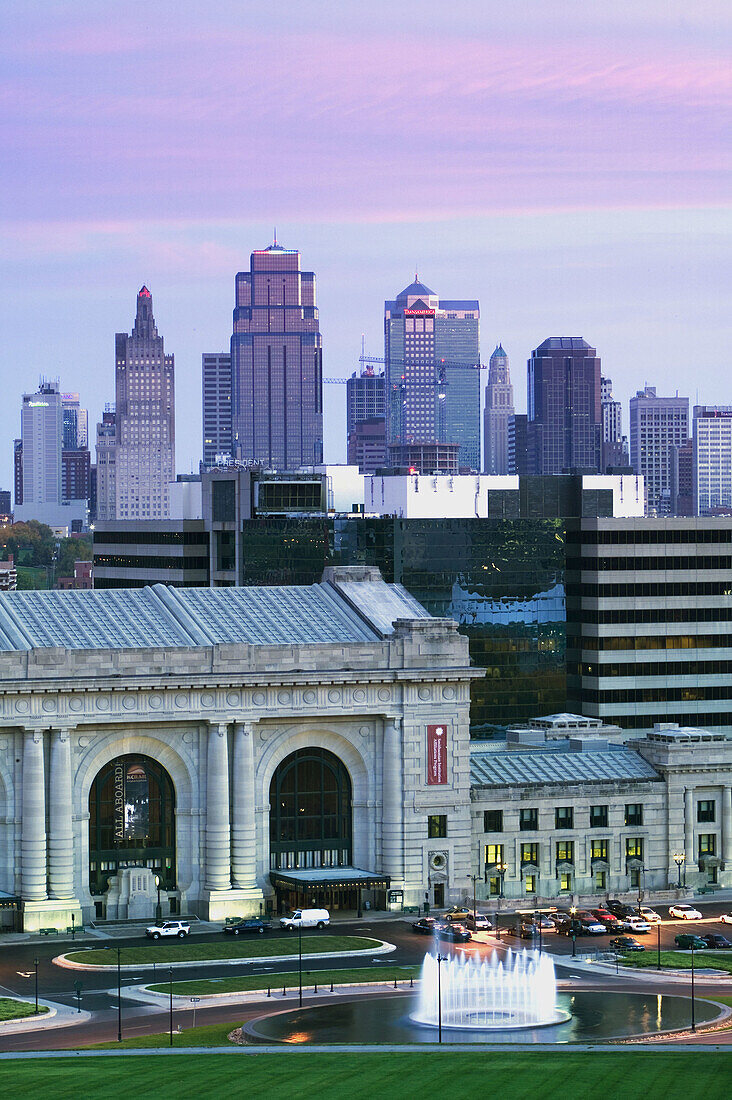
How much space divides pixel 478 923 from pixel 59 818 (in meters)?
30.8

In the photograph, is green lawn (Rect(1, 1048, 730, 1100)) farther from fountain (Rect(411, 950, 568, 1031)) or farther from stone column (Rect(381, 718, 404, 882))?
stone column (Rect(381, 718, 404, 882))

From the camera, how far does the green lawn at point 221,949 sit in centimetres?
15575

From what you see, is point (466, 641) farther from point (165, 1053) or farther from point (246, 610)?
point (165, 1053)

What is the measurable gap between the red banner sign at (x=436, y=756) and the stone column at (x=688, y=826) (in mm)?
22258

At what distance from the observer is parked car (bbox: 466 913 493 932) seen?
169 metres

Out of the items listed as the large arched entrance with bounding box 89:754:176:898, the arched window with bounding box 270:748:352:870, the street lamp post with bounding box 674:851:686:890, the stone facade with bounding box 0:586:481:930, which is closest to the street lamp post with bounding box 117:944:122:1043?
the stone facade with bounding box 0:586:481:930

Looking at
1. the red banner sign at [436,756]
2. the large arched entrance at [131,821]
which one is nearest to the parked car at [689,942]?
the red banner sign at [436,756]

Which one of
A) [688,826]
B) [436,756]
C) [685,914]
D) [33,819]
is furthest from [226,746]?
[688,826]

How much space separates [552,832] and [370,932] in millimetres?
22172

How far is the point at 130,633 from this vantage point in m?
176

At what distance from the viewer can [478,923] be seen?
170m

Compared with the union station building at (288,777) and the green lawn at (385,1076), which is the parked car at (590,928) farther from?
the green lawn at (385,1076)

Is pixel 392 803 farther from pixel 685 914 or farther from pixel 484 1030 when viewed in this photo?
pixel 484 1030

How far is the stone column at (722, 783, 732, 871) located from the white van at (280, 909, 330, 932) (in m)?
37.7
